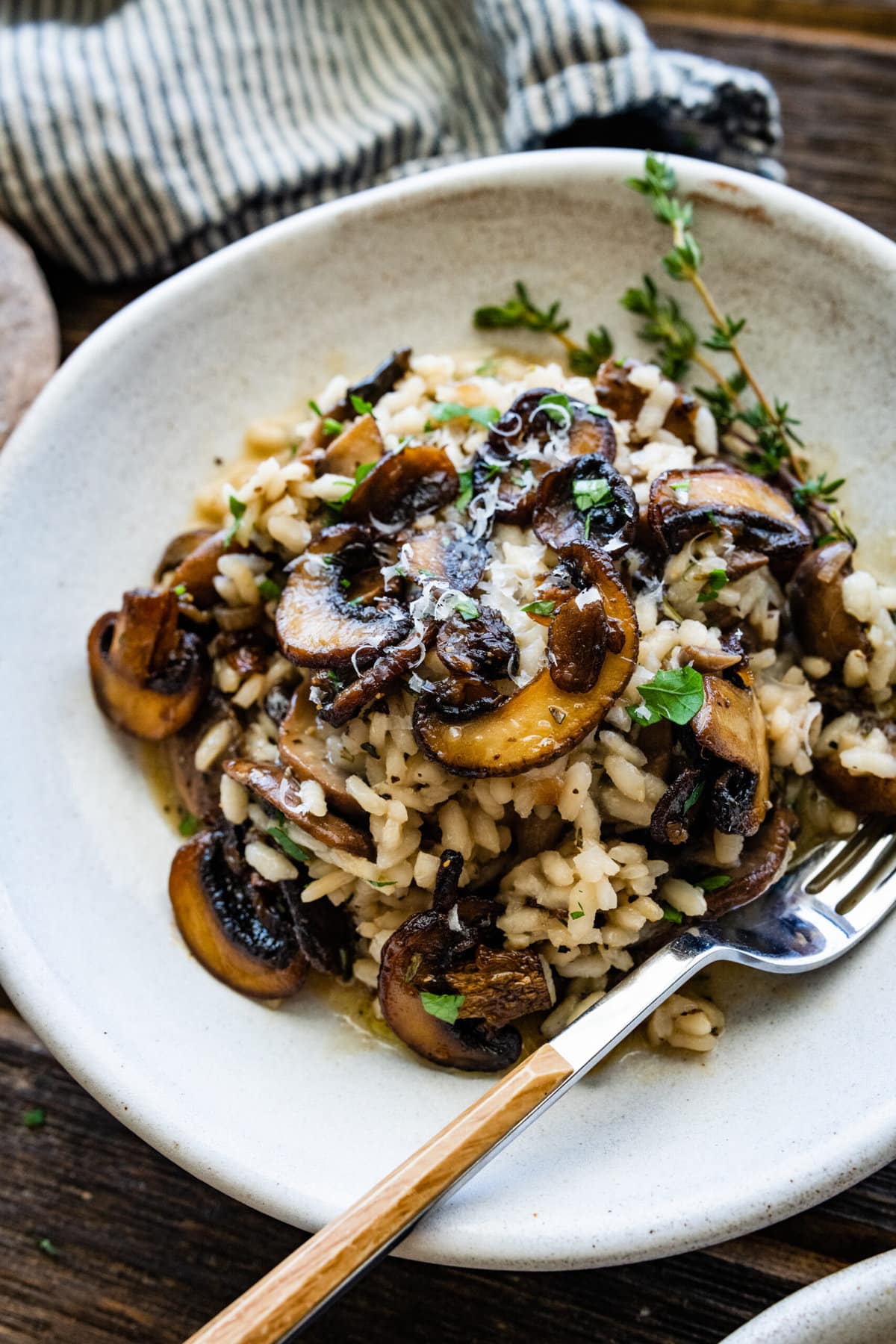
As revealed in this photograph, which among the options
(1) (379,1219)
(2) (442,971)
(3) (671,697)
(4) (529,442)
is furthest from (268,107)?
(1) (379,1219)

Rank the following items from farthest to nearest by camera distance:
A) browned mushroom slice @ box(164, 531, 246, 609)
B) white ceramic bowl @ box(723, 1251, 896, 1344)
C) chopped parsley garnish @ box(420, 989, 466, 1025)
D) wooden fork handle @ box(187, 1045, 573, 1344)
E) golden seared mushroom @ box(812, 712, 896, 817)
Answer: browned mushroom slice @ box(164, 531, 246, 609)
golden seared mushroom @ box(812, 712, 896, 817)
chopped parsley garnish @ box(420, 989, 466, 1025)
white ceramic bowl @ box(723, 1251, 896, 1344)
wooden fork handle @ box(187, 1045, 573, 1344)

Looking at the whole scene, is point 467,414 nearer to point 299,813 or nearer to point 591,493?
point 591,493

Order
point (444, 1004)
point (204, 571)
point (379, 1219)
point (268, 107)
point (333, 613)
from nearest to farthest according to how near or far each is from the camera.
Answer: point (379, 1219)
point (444, 1004)
point (333, 613)
point (204, 571)
point (268, 107)

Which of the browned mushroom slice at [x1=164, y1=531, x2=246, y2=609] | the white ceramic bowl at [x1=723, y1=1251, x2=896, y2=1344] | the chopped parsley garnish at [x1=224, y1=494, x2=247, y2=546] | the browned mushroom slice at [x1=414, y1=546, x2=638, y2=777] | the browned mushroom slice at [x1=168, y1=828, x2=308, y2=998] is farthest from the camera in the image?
the browned mushroom slice at [x1=164, y1=531, x2=246, y2=609]

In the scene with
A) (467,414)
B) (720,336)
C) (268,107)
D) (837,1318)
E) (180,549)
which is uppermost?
(268,107)

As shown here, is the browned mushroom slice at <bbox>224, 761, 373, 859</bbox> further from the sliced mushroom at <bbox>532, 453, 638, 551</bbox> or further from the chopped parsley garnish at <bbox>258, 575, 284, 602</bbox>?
the sliced mushroom at <bbox>532, 453, 638, 551</bbox>

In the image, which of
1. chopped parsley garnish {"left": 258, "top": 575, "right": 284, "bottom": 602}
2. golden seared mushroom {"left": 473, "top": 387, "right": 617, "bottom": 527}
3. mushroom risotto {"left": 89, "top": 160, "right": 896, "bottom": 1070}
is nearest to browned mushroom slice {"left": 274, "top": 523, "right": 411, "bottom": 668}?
mushroom risotto {"left": 89, "top": 160, "right": 896, "bottom": 1070}

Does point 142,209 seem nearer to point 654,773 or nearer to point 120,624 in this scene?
point 120,624
